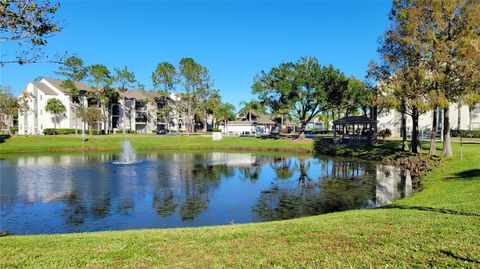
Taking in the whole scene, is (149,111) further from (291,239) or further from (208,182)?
(291,239)

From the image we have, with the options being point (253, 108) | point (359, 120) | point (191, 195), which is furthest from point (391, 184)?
point (253, 108)

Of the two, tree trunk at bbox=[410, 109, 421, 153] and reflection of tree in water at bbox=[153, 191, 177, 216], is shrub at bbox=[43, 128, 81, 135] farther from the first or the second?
tree trunk at bbox=[410, 109, 421, 153]

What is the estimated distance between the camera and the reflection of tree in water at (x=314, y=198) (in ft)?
51.1

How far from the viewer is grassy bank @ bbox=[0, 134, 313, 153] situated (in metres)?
47.3

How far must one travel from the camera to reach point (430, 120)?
5444cm

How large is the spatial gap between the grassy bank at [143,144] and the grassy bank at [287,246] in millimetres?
38974

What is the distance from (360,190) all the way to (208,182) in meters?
9.40

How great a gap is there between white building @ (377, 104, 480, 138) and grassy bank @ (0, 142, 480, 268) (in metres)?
41.4

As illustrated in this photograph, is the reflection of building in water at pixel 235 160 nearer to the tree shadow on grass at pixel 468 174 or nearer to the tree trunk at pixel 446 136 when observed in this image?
the tree trunk at pixel 446 136

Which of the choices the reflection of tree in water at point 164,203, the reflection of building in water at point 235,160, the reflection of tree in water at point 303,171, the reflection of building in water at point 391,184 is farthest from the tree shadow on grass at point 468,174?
the reflection of building in water at point 235,160

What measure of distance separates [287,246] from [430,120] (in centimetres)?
5463

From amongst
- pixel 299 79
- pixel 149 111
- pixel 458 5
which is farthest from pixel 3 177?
pixel 149 111

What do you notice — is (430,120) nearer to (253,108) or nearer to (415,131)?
(415,131)

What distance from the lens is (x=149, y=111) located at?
9119cm
